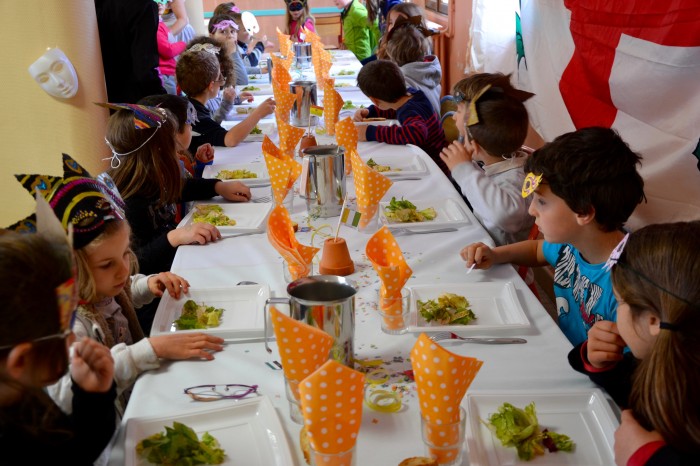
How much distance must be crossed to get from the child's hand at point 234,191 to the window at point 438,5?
497 centimetres

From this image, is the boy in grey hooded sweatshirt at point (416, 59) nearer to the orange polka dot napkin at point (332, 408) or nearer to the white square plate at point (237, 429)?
the white square plate at point (237, 429)

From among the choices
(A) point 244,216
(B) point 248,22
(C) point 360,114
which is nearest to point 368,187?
(A) point 244,216

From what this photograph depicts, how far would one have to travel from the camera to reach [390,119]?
11.3 ft

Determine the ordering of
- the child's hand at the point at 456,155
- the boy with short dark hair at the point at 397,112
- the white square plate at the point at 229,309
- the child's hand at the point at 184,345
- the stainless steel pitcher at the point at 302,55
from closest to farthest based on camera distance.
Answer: the child's hand at the point at 184,345 → the white square plate at the point at 229,309 → the child's hand at the point at 456,155 → the boy with short dark hair at the point at 397,112 → the stainless steel pitcher at the point at 302,55

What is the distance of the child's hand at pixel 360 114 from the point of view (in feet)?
11.2

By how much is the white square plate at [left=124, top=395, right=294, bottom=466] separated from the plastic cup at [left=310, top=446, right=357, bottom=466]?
0.28ft

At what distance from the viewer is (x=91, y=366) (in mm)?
996

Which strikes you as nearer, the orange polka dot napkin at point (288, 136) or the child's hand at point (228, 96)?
the orange polka dot napkin at point (288, 136)

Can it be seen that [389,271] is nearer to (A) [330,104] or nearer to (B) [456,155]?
(B) [456,155]

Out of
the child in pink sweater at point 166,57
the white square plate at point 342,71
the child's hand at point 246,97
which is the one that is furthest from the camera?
the white square plate at point 342,71

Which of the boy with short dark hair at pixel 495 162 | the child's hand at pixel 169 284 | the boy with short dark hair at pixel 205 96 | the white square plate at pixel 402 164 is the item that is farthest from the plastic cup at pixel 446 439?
the boy with short dark hair at pixel 205 96

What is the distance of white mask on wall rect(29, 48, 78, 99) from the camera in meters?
2.88

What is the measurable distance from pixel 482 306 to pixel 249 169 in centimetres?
139

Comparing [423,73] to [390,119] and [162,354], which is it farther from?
[162,354]
